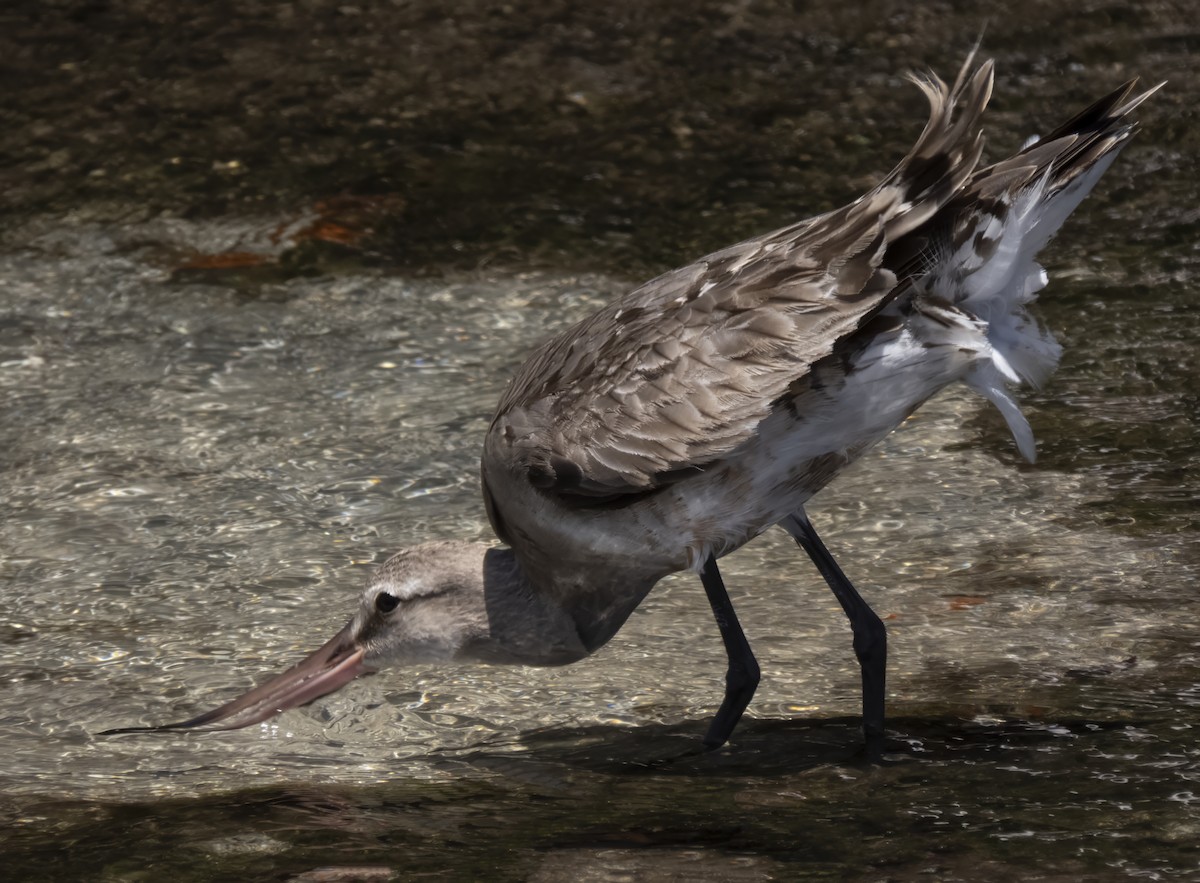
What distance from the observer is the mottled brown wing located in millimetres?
4258

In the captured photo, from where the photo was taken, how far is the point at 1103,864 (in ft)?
11.2

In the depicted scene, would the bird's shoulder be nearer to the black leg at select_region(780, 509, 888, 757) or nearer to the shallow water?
the black leg at select_region(780, 509, 888, 757)

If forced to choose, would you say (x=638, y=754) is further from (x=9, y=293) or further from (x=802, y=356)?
(x=9, y=293)

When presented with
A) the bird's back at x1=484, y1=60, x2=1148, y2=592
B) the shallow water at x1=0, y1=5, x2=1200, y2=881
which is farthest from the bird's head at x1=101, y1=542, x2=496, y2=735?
the bird's back at x1=484, y1=60, x2=1148, y2=592

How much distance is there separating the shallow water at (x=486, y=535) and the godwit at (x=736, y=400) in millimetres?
274

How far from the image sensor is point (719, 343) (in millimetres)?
4434

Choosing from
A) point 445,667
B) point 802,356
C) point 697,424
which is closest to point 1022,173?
point 802,356

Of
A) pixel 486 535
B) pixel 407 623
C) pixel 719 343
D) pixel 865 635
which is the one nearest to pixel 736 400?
pixel 719 343

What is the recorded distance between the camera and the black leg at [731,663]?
463 centimetres

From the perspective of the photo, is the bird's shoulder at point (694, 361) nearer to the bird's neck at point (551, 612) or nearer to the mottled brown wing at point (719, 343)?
the mottled brown wing at point (719, 343)

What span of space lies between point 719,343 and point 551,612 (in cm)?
93

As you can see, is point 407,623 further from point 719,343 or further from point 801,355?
point 801,355

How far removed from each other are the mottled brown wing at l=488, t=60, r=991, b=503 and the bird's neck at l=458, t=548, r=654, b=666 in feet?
0.98

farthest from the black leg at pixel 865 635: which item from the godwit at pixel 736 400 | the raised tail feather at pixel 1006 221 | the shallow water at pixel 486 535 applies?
the raised tail feather at pixel 1006 221
